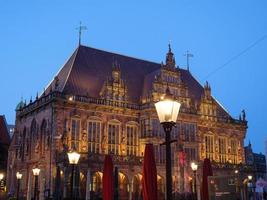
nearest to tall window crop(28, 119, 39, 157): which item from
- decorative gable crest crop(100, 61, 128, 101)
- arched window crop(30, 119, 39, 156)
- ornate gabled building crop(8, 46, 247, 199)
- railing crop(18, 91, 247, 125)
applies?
arched window crop(30, 119, 39, 156)

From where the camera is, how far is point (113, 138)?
41.6 meters

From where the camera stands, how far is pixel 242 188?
10.6m

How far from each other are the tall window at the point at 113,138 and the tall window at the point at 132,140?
1298 millimetres

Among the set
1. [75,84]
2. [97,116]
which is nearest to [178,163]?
[97,116]

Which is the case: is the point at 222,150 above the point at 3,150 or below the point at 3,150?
below

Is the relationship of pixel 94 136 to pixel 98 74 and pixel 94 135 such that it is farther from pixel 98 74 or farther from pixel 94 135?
pixel 98 74

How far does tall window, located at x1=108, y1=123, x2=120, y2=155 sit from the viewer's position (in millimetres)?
41094

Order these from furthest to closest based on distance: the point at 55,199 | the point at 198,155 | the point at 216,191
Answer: the point at 198,155, the point at 55,199, the point at 216,191

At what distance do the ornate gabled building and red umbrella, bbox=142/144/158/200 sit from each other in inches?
838

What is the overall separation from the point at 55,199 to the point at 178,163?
16366 millimetres

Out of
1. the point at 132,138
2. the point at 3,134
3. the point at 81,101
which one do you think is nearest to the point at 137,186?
the point at 132,138

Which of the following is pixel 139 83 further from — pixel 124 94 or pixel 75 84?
pixel 75 84

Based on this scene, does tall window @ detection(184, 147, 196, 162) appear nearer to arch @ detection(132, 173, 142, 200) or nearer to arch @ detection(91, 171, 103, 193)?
arch @ detection(132, 173, 142, 200)

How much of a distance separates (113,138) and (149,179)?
28511 millimetres
